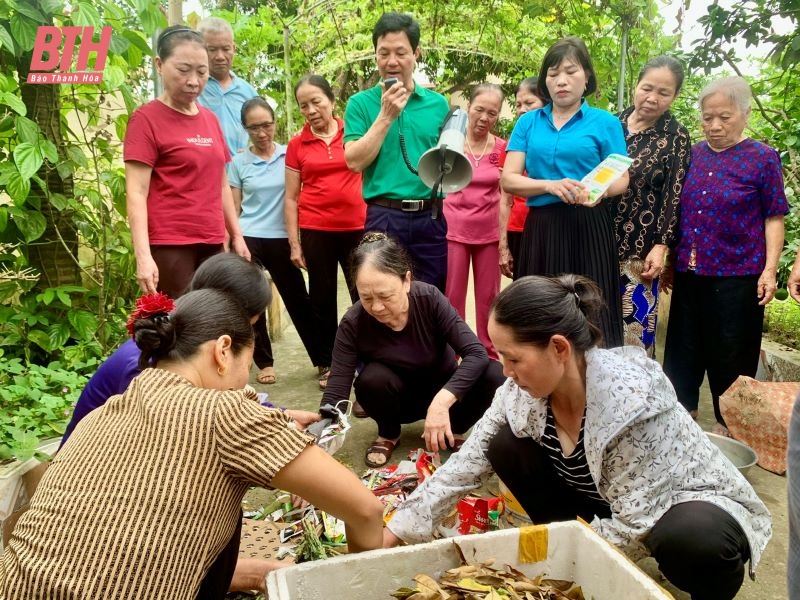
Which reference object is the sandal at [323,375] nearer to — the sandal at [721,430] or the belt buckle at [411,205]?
the belt buckle at [411,205]

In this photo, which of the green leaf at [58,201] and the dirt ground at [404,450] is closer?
the dirt ground at [404,450]

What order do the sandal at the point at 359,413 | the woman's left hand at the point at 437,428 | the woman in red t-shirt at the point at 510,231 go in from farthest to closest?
the woman in red t-shirt at the point at 510,231
the sandal at the point at 359,413
the woman's left hand at the point at 437,428

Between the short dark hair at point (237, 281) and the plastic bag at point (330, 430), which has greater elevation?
the short dark hair at point (237, 281)

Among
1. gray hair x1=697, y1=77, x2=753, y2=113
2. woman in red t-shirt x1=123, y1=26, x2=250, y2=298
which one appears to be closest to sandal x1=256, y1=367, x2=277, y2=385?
woman in red t-shirt x1=123, y1=26, x2=250, y2=298

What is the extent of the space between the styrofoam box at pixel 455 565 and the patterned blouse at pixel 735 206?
5.94 ft

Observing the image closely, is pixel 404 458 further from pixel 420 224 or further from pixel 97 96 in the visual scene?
pixel 97 96

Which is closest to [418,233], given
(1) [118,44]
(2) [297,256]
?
(2) [297,256]

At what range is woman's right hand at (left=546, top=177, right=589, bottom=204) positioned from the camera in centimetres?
270

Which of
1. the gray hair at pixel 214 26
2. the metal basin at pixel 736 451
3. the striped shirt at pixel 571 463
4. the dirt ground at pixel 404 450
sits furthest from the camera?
the gray hair at pixel 214 26

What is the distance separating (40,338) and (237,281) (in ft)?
5.27

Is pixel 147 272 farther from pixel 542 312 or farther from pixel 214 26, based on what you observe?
pixel 542 312

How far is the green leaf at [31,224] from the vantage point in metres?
3.06

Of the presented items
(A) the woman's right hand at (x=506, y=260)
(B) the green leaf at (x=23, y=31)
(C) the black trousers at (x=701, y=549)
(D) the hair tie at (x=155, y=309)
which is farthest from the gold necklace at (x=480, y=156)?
(D) the hair tie at (x=155, y=309)

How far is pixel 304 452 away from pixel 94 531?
400 millimetres
